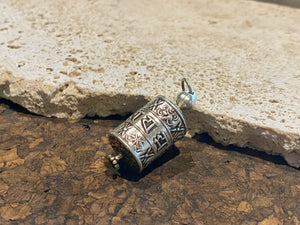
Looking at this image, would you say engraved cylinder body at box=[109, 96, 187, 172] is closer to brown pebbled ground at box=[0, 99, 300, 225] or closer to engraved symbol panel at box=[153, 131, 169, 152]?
engraved symbol panel at box=[153, 131, 169, 152]

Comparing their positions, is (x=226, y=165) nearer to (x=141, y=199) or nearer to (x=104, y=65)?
(x=141, y=199)

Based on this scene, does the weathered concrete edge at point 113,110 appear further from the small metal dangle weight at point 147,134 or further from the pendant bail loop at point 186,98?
the small metal dangle weight at point 147,134

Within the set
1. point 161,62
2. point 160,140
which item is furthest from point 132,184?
point 161,62

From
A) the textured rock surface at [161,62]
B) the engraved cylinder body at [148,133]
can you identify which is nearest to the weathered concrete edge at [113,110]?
the textured rock surface at [161,62]

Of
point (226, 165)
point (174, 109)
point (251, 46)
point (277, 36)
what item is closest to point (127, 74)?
point (174, 109)

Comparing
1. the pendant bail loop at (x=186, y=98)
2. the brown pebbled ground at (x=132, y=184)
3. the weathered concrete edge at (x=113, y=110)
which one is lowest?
the brown pebbled ground at (x=132, y=184)
